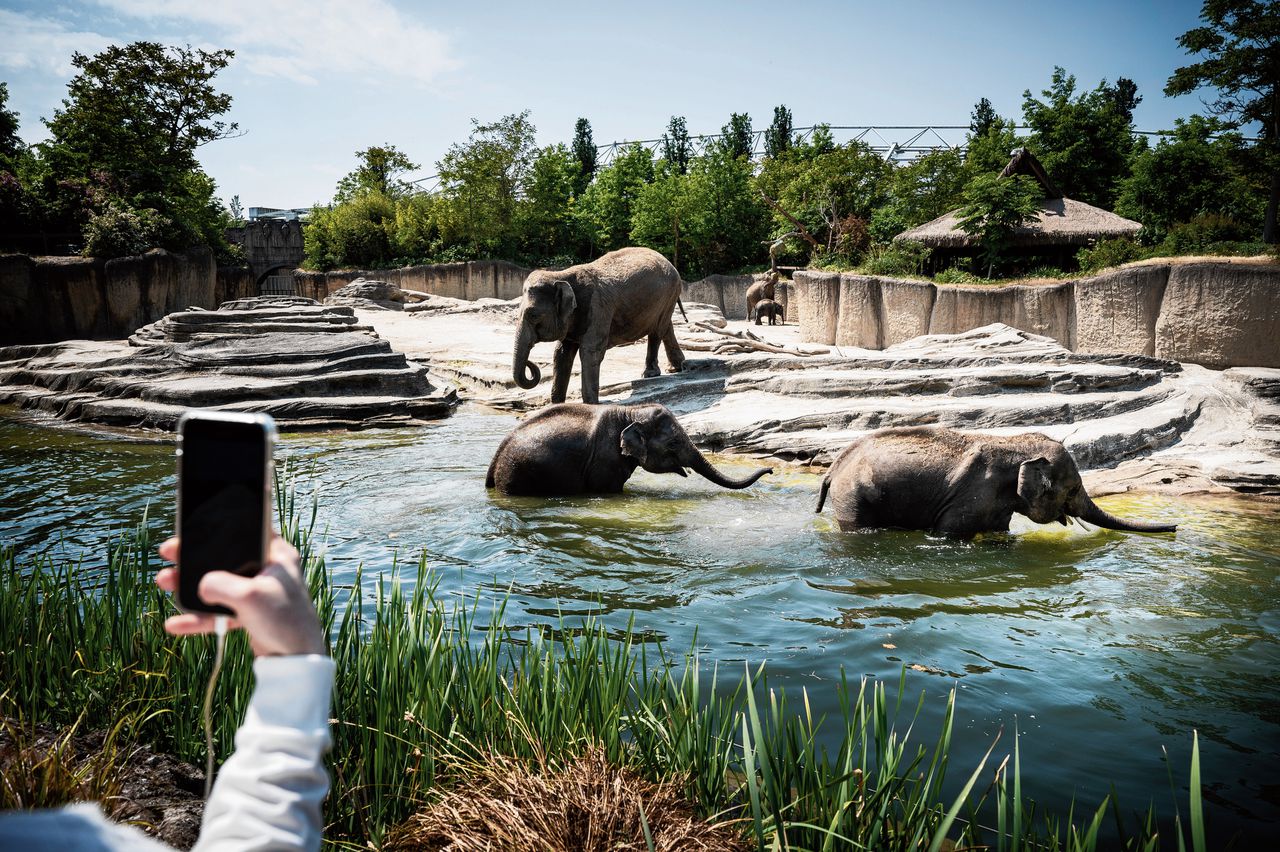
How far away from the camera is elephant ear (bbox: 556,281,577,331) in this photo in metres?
12.6

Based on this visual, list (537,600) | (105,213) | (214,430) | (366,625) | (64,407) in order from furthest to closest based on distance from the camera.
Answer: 1. (105,213)
2. (64,407)
3. (537,600)
4. (366,625)
5. (214,430)

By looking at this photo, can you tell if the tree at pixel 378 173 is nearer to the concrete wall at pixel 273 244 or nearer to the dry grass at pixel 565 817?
the concrete wall at pixel 273 244

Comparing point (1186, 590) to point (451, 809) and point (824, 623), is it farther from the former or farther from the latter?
point (451, 809)

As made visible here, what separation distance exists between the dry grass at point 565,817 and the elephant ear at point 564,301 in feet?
33.7

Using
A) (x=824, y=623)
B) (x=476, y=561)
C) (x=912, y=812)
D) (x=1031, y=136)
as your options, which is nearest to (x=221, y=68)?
(x=1031, y=136)

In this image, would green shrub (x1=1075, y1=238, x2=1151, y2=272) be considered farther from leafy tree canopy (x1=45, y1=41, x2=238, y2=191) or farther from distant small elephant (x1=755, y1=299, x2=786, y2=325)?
leafy tree canopy (x1=45, y1=41, x2=238, y2=191)

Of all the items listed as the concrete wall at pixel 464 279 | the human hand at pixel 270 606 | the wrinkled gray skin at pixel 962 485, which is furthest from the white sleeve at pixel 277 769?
the concrete wall at pixel 464 279

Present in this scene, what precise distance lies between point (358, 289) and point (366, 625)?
94.8 feet

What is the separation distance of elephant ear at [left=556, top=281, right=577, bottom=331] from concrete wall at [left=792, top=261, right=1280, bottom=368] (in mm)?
9090

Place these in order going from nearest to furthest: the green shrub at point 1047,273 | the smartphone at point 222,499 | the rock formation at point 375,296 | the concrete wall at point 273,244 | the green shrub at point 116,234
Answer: the smartphone at point 222,499 → the green shrub at point 1047,273 → the green shrub at point 116,234 → the rock formation at point 375,296 → the concrete wall at point 273,244

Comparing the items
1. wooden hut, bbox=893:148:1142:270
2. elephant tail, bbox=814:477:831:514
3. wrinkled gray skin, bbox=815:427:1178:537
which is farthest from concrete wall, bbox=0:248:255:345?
wrinkled gray skin, bbox=815:427:1178:537

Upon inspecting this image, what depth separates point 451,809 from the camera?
2.56m

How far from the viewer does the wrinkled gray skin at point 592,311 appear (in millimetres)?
12523

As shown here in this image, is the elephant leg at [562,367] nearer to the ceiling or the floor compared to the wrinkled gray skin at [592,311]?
nearer to the floor
